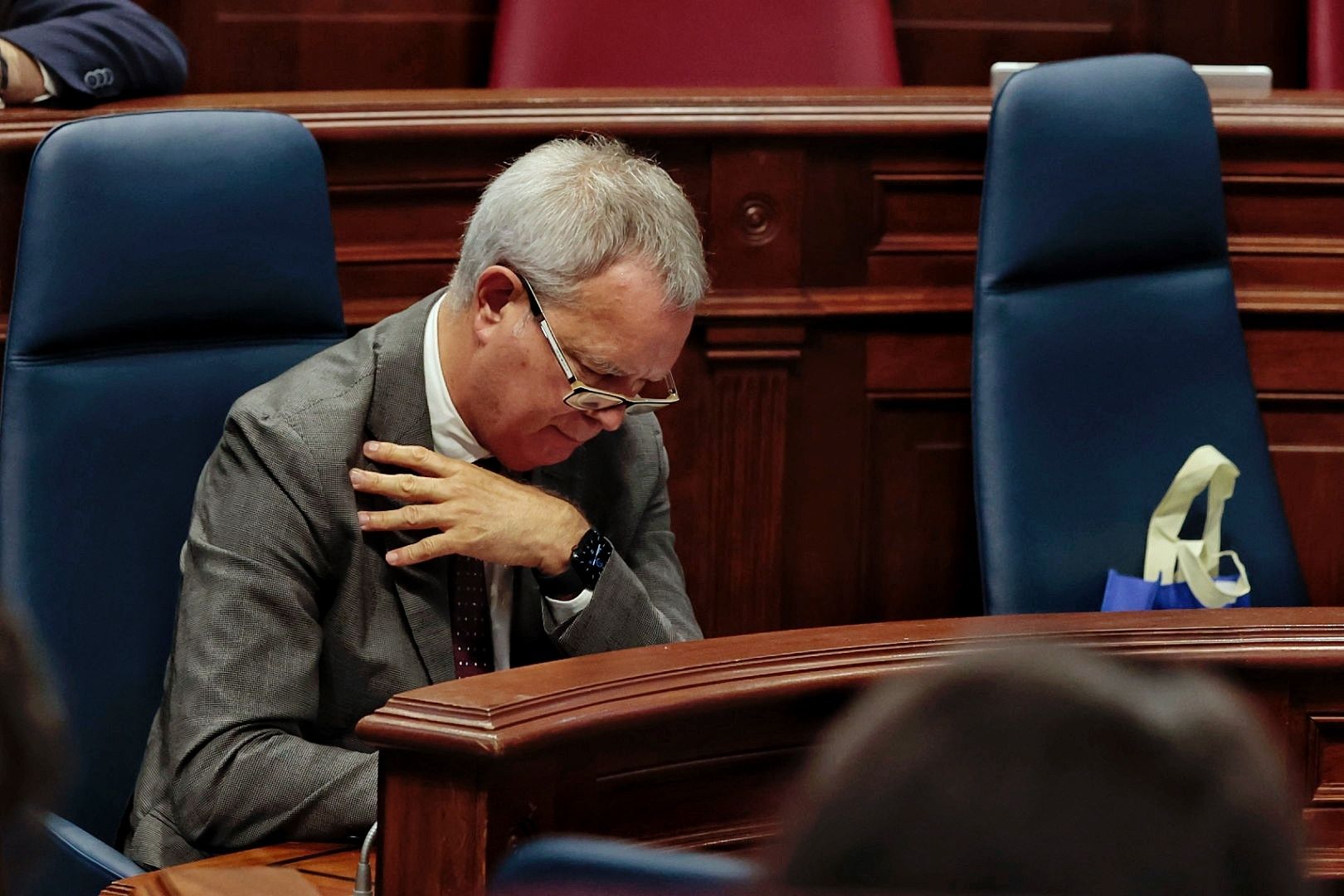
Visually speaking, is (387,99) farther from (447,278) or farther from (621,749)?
(621,749)

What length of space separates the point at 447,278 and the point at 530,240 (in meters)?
0.55

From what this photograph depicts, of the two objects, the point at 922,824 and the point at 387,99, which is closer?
the point at 922,824

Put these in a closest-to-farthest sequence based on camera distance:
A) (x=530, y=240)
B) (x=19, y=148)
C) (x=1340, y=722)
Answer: (x=1340, y=722), (x=530, y=240), (x=19, y=148)

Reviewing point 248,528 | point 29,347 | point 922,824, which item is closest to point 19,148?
point 29,347

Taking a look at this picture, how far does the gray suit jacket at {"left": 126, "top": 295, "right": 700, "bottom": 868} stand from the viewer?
129 centimetres

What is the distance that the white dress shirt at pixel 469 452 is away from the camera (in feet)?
4.78

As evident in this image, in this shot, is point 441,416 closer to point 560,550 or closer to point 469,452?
point 469,452

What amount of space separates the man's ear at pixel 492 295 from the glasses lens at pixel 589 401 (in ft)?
0.28

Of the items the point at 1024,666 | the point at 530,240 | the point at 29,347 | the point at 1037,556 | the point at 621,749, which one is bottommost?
the point at 1037,556

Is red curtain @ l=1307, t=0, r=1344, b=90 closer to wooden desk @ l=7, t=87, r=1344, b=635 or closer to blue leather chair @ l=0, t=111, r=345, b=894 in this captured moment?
wooden desk @ l=7, t=87, r=1344, b=635

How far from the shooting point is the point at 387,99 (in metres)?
1.95

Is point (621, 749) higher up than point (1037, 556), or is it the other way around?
point (621, 749)

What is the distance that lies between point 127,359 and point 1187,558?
1078mm

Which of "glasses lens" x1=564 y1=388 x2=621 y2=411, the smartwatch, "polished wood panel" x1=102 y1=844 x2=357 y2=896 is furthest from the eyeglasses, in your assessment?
"polished wood panel" x1=102 y1=844 x2=357 y2=896
